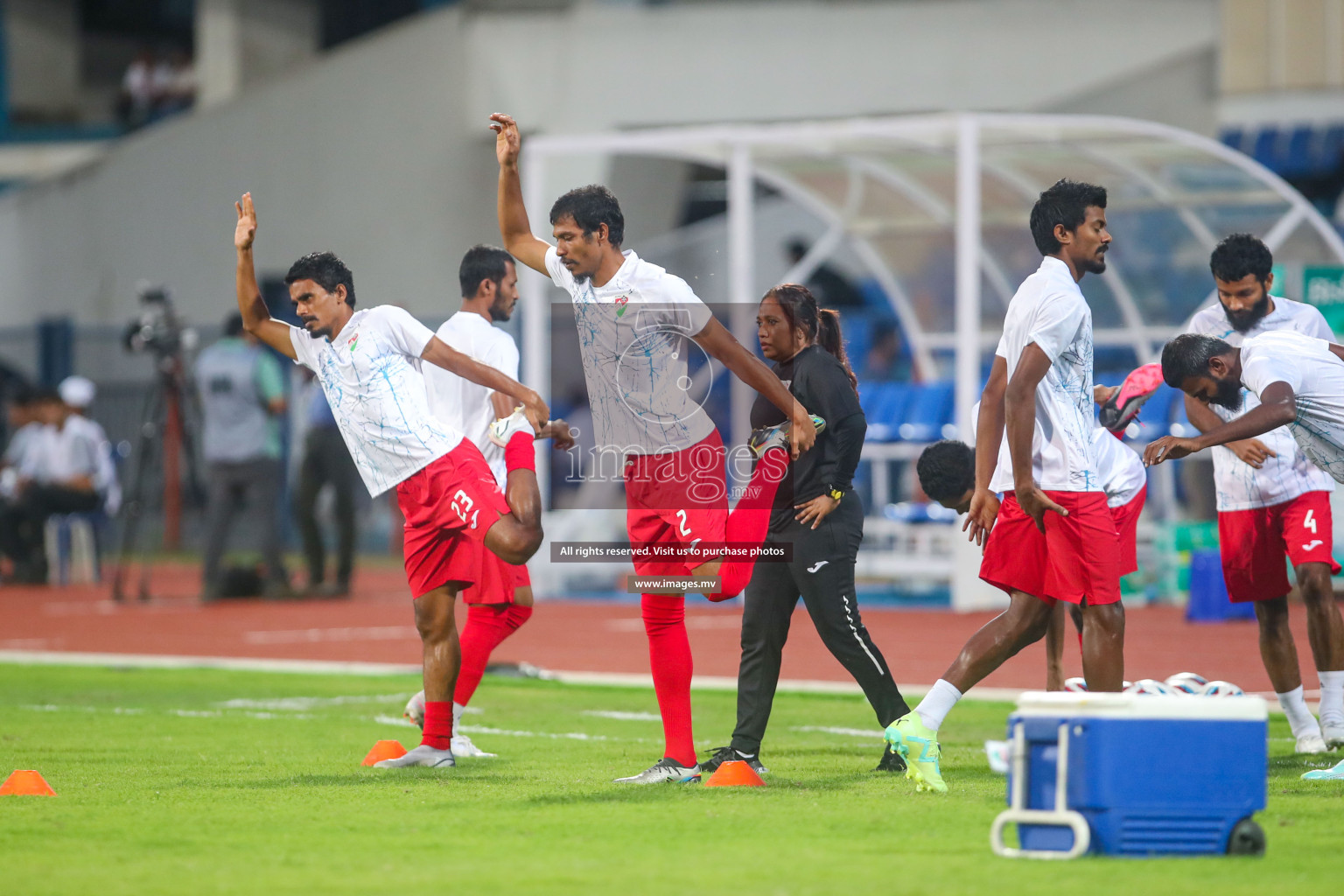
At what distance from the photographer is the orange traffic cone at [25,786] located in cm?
695

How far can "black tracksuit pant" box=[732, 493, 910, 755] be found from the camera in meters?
7.44

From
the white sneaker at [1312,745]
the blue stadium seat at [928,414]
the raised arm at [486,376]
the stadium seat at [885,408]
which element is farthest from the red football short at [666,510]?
the stadium seat at [885,408]

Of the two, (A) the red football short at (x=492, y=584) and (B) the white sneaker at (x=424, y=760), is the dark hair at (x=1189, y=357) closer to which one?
(A) the red football short at (x=492, y=584)

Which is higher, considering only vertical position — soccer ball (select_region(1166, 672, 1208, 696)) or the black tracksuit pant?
the black tracksuit pant

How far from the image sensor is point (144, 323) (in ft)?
59.1

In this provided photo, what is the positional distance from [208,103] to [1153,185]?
663 inches

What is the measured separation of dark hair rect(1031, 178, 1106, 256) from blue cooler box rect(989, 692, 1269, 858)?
2141 mm

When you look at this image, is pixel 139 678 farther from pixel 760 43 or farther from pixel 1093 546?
pixel 760 43

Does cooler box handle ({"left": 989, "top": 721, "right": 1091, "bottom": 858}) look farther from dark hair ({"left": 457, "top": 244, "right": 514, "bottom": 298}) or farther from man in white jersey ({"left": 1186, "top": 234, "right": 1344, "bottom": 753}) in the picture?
dark hair ({"left": 457, "top": 244, "right": 514, "bottom": 298})

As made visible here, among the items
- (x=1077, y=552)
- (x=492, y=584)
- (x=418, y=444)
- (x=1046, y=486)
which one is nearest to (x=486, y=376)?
→ (x=418, y=444)

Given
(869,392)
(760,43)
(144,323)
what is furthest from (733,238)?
(760,43)

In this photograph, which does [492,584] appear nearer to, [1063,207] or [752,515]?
[752,515]

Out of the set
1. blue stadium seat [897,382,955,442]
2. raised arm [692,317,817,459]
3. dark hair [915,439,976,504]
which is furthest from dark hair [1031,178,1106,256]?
blue stadium seat [897,382,955,442]

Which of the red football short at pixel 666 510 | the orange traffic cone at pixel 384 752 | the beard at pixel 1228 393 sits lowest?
the orange traffic cone at pixel 384 752
